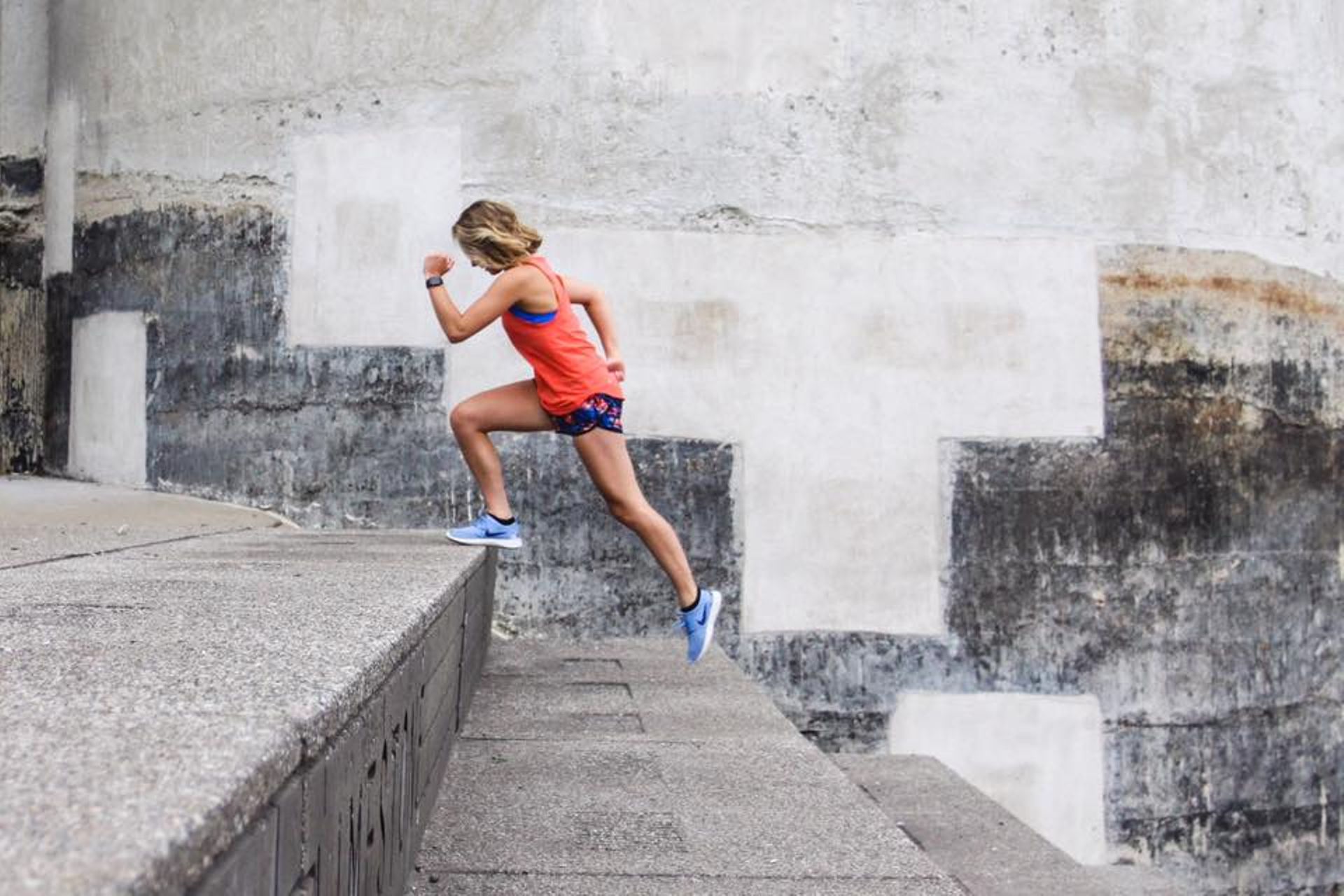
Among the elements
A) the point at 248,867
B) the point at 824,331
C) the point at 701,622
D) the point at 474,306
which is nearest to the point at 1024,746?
the point at 824,331

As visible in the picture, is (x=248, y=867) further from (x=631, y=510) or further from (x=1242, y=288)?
(x=1242, y=288)

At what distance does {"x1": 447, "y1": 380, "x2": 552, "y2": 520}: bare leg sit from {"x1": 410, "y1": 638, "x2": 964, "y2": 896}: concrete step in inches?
25.2

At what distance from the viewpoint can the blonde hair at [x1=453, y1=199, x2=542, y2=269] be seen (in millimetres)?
3844

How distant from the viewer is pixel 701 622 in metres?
3.94

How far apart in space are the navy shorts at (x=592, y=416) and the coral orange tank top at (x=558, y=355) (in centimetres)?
1

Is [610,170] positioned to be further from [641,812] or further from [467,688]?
[641,812]

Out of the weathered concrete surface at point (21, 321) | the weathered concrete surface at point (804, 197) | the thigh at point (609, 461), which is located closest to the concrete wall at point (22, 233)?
the weathered concrete surface at point (21, 321)

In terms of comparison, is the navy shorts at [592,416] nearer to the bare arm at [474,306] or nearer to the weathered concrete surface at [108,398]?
the bare arm at [474,306]

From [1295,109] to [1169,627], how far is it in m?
2.15

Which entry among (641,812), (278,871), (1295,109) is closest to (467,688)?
(641,812)

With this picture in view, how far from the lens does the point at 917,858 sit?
7.02 ft

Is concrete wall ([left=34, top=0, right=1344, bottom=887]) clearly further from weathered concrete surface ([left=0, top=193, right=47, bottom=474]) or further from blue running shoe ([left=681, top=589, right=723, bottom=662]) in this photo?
blue running shoe ([left=681, top=589, right=723, bottom=662])

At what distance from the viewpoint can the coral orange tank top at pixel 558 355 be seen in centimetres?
383

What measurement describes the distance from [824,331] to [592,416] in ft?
5.31
